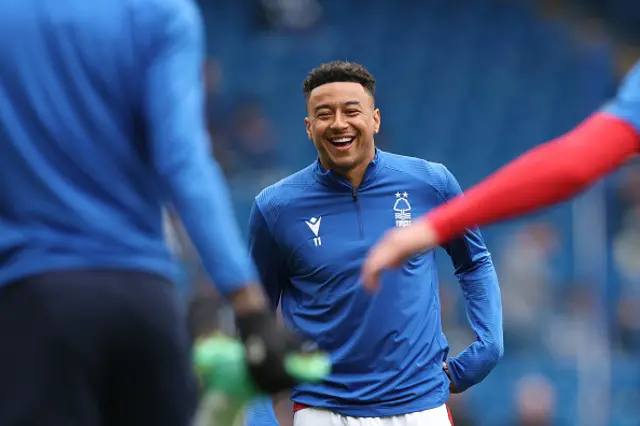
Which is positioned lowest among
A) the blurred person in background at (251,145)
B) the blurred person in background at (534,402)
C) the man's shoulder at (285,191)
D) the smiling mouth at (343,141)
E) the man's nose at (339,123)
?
the blurred person in background at (534,402)

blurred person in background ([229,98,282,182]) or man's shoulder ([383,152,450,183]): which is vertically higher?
blurred person in background ([229,98,282,182])

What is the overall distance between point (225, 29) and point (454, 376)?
11.8 m

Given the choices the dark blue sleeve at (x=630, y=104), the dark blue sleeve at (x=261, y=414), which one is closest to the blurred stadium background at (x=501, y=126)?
the dark blue sleeve at (x=261, y=414)

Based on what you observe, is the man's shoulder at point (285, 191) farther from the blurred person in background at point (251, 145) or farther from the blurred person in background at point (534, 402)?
the blurred person in background at point (251, 145)

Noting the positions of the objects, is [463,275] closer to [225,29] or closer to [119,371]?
[119,371]

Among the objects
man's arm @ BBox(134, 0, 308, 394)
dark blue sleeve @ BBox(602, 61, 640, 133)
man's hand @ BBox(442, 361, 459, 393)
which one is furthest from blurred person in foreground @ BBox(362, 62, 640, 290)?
man's hand @ BBox(442, 361, 459, 393)

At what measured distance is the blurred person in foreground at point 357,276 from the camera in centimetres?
533

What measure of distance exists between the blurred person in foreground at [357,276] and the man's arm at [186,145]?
94.8 inches

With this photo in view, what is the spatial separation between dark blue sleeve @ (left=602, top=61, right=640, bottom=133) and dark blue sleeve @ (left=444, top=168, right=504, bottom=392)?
2479 millimetres

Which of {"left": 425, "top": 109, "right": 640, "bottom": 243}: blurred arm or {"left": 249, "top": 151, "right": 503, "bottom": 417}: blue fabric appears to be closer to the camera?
{"left": 425, "top": 109, "right": 640, "bottom": 243}: blurred arm

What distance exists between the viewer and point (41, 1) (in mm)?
2990

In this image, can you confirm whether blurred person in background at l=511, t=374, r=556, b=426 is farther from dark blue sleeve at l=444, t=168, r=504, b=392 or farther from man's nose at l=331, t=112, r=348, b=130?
man's nose at l=331, t=112, r=348, b=130

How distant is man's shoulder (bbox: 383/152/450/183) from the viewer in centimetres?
563

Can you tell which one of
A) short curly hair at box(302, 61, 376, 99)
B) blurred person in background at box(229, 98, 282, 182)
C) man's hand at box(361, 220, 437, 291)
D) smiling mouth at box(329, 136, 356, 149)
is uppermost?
blurred person in background at box(229, 98, 282, 182)
